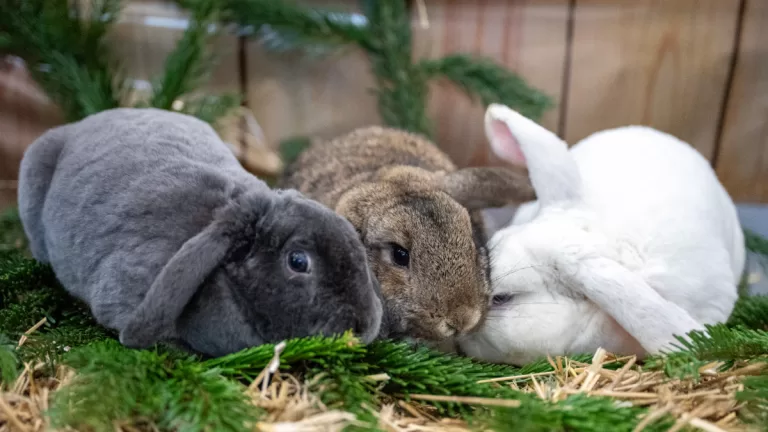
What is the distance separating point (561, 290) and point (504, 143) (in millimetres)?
489

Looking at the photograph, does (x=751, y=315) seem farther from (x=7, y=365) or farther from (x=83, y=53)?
(x=83, y=53)

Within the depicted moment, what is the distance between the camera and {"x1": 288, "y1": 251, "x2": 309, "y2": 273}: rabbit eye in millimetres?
968

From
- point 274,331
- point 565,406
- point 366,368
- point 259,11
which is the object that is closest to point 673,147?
point 565,406

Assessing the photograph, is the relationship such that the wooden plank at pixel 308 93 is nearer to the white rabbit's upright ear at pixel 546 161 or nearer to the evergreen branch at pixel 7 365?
the white rabbit's upright ear at pixel 546 161

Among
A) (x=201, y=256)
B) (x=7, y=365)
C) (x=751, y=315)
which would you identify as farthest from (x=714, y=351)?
(x=7, y=365)

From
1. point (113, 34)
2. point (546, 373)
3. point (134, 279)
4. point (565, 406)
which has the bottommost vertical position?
point (546, 373)

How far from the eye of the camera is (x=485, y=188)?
1491 millimetres

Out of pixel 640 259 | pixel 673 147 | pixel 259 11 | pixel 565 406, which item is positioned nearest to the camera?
pixel 565 406

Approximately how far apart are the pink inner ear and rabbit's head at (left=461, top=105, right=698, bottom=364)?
165 mm

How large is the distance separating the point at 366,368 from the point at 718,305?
2.70 ft

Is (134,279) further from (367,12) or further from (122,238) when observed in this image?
(367,12)

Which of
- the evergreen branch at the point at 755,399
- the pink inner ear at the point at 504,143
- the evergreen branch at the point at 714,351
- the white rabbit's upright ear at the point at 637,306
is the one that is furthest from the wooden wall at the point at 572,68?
the evergreen branch at the point at 755,399

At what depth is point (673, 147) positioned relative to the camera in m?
1.49

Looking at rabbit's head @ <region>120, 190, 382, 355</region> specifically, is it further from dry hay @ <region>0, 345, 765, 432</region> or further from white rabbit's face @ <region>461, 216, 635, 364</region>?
white rabbit's face @ <region>461, 216, 635, 364</region>
